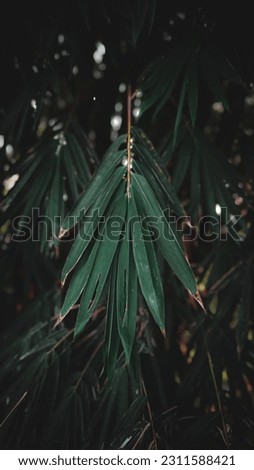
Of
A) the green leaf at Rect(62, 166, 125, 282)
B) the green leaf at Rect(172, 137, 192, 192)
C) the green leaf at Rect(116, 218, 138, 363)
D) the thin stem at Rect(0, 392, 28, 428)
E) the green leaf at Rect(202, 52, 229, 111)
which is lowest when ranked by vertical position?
the thin stem at Rect(0, 392, 28, 428)

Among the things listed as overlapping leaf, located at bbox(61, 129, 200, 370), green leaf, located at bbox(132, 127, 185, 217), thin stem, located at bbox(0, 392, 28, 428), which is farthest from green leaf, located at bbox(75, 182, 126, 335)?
thin stem, located at bbox(0, 392, 28, 428)

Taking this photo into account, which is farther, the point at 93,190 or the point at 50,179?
the point at 50,179

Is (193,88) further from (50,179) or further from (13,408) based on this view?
(13,408)

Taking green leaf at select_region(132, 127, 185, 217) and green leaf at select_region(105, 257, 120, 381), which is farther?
green leaf at select_region(132, 127, 185, 217)

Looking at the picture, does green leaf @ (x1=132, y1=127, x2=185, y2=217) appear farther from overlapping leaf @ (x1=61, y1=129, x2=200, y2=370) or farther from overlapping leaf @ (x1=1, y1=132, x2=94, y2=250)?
overlapping leaf @ (x1=1, y1=132, x2=94, y2=250)

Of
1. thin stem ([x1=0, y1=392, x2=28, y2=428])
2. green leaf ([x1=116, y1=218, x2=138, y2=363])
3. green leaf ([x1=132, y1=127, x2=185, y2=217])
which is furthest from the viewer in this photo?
thin stem ([x1=0, y1=392, x2=28, y2=428])

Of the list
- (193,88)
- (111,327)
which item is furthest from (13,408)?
(193,88)

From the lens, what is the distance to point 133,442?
3.07 ft

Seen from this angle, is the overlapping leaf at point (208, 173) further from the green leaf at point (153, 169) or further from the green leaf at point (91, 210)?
the green leaf at point (91, 210)

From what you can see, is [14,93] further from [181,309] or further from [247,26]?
[181,309]

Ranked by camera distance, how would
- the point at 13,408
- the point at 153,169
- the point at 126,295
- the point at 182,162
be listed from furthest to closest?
the point at 182,162
the point at 13,408
the point at 153,169
the point at 126,295

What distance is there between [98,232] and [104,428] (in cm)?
48

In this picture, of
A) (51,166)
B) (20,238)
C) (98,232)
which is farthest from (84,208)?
(20,238)

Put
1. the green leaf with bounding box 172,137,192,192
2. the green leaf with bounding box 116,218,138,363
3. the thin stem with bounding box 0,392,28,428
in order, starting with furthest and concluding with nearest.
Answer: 1. the green leaf with bounding box 172,137,192,192
2. the thin stem with bounding box 0,392,28,428
3. the green leaf with bounding box 116,218,138,363
